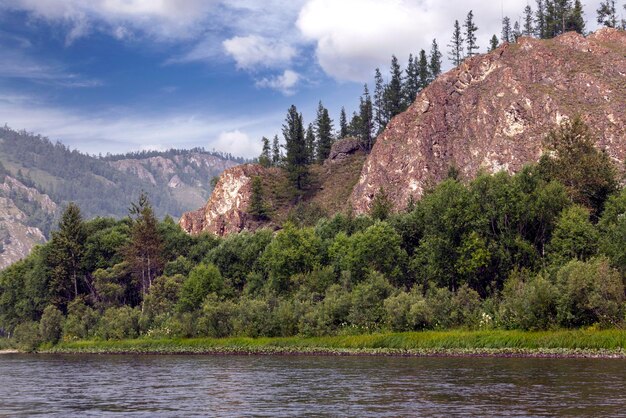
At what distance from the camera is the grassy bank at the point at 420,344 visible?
248 ft

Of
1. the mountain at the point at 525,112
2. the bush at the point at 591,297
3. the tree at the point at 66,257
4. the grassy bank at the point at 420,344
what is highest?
the mountain at the point at 525,112

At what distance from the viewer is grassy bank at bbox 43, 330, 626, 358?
7550cm

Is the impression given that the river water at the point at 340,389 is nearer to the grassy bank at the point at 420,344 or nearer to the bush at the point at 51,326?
the grassy bank at the point at 420,344

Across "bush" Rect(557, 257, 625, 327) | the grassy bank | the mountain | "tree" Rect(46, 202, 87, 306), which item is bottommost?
the grassy bank

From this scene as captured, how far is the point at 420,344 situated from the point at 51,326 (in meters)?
87.9

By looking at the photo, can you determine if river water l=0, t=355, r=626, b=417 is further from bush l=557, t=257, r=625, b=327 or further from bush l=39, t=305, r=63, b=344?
bush l=39, t=305, r=63, b=344

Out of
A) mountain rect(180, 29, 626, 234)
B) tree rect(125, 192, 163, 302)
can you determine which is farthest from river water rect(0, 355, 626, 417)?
mountain rect(180, 29, 626, 234)

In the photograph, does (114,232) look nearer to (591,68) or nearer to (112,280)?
(112,280)

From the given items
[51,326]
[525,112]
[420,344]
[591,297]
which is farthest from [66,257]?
[525,112]

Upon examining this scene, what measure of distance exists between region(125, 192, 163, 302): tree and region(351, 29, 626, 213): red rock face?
64025 millimetres

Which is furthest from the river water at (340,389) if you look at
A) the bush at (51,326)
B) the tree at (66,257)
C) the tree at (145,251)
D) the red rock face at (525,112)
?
the red rock face at (525,112)

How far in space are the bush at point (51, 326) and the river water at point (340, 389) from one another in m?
67.0

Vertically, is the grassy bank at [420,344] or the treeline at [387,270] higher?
the treeline at [387,270]

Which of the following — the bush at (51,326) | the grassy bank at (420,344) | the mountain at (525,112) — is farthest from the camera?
the mountain at (525,112)
